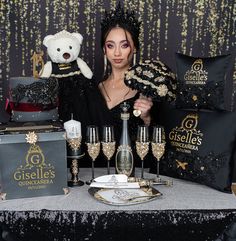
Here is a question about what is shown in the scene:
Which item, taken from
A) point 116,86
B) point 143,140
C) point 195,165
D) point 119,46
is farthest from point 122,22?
point 195,165

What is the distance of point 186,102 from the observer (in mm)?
1219

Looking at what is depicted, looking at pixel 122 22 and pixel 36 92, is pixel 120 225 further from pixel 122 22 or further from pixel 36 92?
pixel 122 22

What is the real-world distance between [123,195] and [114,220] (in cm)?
9

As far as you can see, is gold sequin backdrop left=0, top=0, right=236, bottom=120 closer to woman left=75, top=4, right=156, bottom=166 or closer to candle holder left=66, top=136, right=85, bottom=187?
woman left=75, top=4, right=156, bottom=166

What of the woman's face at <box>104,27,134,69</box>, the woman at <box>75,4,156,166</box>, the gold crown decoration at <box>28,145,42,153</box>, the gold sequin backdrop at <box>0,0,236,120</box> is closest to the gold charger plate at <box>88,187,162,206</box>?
the gold crown decoration at <box>28,145,42,153</box>

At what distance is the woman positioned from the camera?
147cm

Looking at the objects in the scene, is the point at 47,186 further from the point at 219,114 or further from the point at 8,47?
the point at 8,47

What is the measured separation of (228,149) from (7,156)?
71 centimetres

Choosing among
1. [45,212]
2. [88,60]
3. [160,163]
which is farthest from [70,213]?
[88,60]

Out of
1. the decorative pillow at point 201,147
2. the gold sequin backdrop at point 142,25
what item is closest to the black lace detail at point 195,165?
the decorative pillow at point 201,147

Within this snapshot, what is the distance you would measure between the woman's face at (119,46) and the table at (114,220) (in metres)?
0.70

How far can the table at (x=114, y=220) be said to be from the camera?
99 centimetres

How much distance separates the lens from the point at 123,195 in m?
1.05

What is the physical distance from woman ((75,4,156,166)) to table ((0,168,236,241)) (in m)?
0.43
